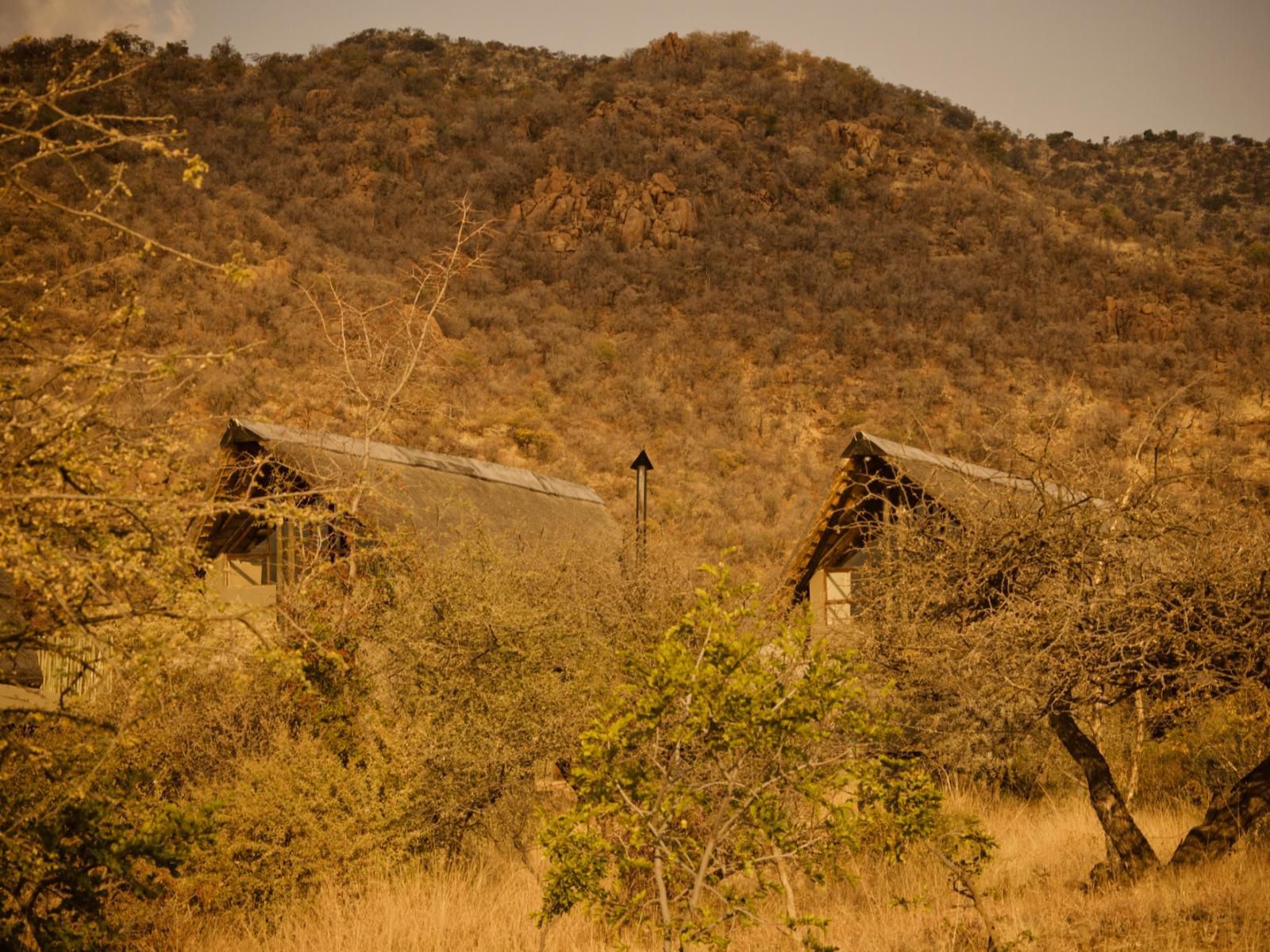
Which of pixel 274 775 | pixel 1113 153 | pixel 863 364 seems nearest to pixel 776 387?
pixel 863 364

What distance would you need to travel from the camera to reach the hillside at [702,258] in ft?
114

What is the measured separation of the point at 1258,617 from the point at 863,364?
36882mm

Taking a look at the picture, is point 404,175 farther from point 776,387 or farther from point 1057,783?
point 1057,783

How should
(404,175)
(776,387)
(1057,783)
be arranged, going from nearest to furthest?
(1057,783) < (776,387) < (404,175)

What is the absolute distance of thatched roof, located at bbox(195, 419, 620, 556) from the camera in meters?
12.1

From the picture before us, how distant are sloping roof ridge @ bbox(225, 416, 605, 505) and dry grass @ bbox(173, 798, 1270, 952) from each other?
411 cm

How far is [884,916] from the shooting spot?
764 cm

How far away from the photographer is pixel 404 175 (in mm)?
56156

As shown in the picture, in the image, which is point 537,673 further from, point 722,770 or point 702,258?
point 702,258

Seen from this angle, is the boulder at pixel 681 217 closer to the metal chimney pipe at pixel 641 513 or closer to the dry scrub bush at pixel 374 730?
the metal chimney pipe at pixel 641 513

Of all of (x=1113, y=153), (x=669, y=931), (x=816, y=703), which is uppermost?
(x=1113, y=153)

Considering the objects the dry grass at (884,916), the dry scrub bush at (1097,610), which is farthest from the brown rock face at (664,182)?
the dry grass at (884,916)

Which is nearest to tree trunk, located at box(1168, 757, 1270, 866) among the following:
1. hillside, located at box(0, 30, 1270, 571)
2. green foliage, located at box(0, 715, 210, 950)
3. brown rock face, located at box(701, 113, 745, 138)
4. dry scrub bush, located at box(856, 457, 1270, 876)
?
dry scrub bush, located at box(856, 457, 1270, 876)

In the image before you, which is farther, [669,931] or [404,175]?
[404,175]
